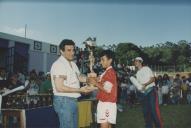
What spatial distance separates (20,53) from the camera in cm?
2017

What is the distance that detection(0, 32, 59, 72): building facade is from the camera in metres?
19.9

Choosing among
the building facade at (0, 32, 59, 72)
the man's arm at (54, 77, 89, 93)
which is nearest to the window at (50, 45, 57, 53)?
the building facade at (0, 32, 59, 72)

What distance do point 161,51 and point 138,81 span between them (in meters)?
83.3

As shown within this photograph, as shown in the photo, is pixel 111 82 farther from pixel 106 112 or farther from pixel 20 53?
pixel 20 53

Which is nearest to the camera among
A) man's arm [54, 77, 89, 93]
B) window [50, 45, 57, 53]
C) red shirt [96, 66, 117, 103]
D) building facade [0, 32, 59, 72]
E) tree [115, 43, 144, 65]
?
man's arm [54, 77, 89, 93]

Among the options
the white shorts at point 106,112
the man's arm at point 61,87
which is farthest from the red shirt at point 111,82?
the man's arm at point 61,87

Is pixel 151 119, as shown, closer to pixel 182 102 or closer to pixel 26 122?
pixel 26 122

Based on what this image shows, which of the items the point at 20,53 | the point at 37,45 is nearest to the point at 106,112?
the point at 20,53

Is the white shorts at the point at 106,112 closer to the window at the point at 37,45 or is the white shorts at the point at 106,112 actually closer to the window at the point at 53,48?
the window at the point at 37,45

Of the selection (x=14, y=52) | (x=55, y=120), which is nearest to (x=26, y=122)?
(x=55, y=120)

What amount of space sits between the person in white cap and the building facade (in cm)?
1033

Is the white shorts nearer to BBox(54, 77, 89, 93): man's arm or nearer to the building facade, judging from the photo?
BBox(54, 77, 89, 93): man's arm

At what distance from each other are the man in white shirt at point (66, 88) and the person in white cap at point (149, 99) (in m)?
3.85

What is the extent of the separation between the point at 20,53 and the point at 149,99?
1189 centimetres
